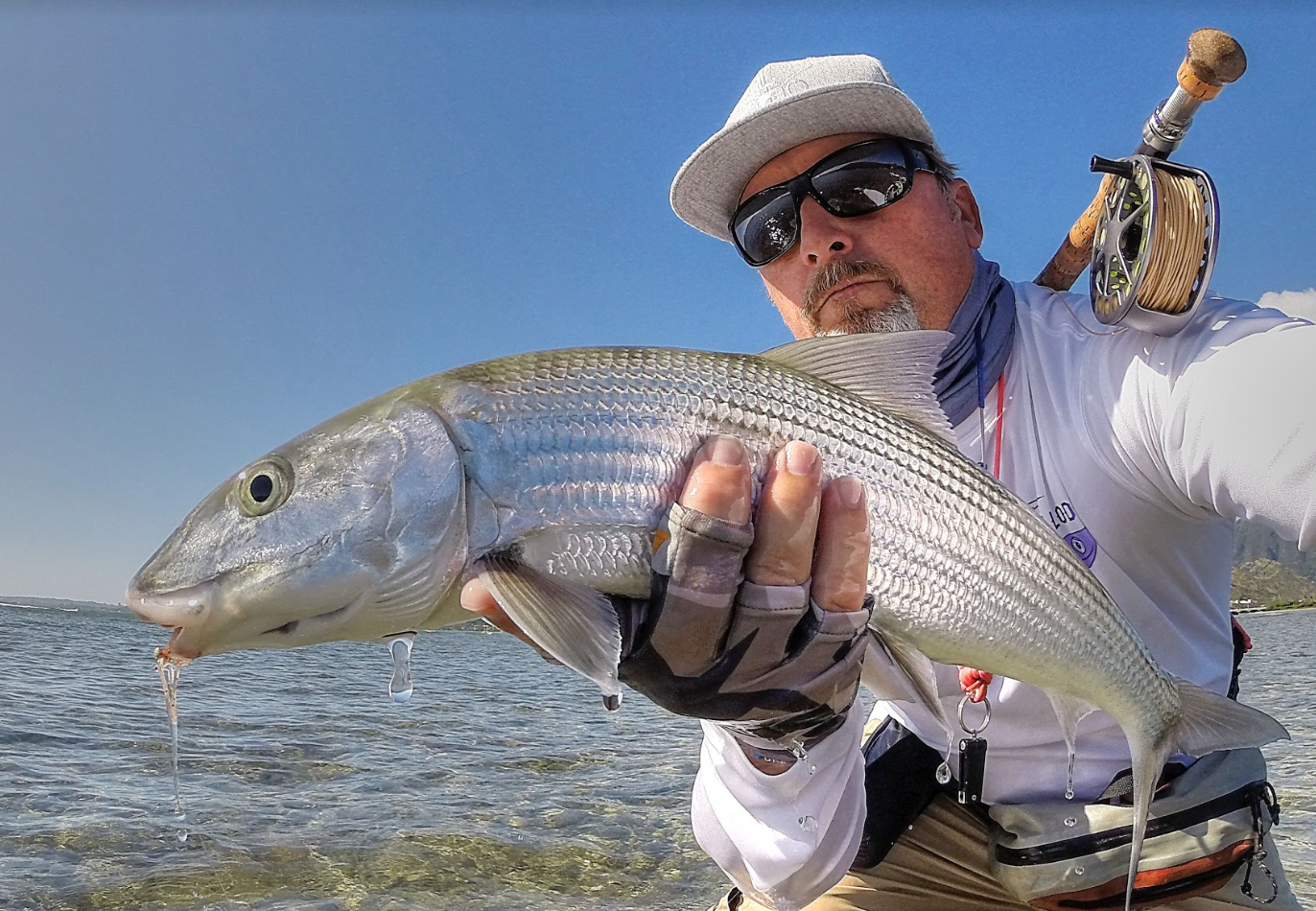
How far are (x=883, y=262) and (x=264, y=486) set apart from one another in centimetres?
295

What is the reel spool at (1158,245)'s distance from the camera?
2.64 meters

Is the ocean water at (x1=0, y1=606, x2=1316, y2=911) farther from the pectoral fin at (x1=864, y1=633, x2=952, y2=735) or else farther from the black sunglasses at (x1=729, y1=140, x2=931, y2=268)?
the black sunglasses at (x1=729, y1=140, x2=931, y2=268)

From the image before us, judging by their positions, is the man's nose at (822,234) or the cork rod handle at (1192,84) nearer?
the cork rod handle at (1192,84)

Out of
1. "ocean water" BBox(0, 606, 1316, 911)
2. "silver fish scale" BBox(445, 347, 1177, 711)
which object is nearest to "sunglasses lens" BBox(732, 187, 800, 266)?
"silver fish scale" BBox(445, 347, 1177, 711)

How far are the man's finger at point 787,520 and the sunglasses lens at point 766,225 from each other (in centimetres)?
224

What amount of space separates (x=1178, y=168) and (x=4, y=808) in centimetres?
825

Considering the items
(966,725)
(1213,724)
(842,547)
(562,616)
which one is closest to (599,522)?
(562,616)

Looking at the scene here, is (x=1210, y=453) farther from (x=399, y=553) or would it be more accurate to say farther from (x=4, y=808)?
(x=4, y=808)

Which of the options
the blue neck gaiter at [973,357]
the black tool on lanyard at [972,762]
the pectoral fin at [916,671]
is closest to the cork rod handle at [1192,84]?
the blue neck gaiter at [973,357]

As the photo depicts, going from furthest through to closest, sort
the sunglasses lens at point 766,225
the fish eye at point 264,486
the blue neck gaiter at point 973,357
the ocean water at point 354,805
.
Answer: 1. the ocean water at point 354,805
2. the sunglasses lens at point 766,225
3. the blue neck gaiter at point 973,357
4. the fish eye at point 264,486

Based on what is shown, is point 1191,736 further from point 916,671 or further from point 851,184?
point 851,184

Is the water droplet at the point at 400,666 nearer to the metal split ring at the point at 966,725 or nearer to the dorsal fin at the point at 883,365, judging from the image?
the dorsal fin at the point at 883,365

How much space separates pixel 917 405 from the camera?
267cm

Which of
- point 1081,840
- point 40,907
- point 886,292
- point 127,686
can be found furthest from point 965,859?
point 127,686
